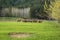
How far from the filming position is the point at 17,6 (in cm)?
5525

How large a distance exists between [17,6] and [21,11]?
155 inches

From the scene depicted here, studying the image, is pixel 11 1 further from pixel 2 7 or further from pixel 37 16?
pixel 37 16

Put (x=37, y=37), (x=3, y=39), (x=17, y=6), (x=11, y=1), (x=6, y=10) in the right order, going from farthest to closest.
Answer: (x=11, y=1) → (x=17, y=6) → (x=6, y=10) → (x=37, y=37) → (x=3, y=39)

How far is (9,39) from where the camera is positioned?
1697 centimetres

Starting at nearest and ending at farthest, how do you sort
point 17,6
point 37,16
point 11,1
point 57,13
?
point 57,13 → point 37,16 → point 17,6 → point 11,1

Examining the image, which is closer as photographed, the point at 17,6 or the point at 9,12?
the point at 9,12

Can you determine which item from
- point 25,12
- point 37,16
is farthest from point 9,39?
point 25,12

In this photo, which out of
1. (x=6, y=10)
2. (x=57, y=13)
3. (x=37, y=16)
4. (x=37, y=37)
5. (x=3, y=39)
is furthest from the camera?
(x=6, y=10)

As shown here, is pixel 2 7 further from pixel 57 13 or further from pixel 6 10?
pixel 57 13

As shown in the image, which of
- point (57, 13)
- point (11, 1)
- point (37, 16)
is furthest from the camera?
point (11, 1)

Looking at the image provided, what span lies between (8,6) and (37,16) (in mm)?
11150

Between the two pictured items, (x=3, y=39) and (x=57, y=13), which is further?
(x=57, y=13)

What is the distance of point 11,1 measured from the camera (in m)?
58.9

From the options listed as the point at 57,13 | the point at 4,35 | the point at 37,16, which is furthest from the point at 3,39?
the point at 37,16
